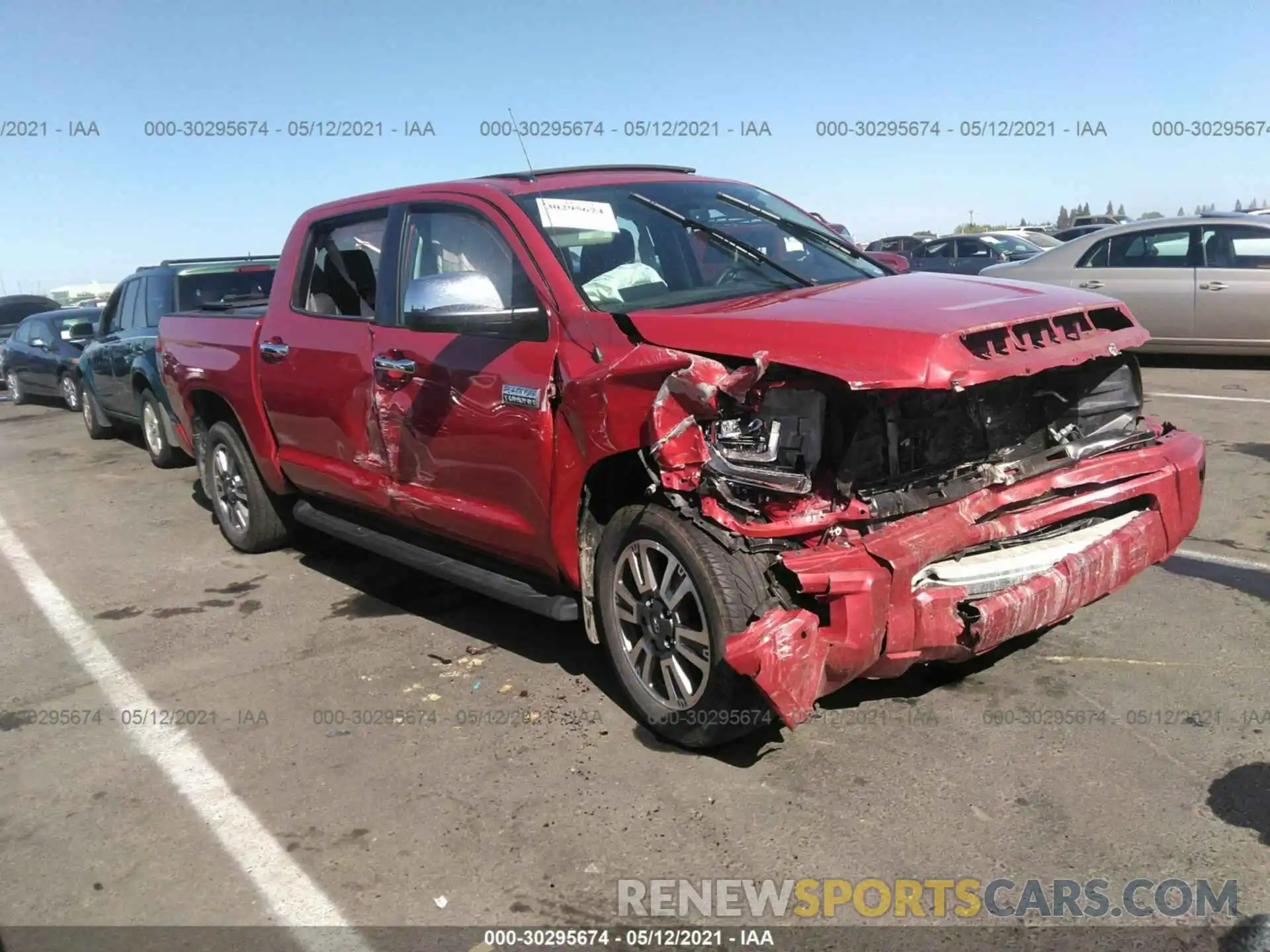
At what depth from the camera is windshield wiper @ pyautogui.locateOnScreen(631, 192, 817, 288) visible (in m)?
4.22

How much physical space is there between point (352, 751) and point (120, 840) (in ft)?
2.60

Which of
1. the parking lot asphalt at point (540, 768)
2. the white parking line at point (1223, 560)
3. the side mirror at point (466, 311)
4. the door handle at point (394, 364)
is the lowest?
the parking lot asphalt at point (540, 768)

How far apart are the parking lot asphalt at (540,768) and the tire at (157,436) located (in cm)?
428

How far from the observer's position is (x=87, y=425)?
37.6 feet

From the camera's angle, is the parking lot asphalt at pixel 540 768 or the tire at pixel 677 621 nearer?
the parking lot asphalt at pixel 540 768

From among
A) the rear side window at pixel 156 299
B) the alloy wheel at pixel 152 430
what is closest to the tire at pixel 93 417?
the alloy wheel at pixel 152 430

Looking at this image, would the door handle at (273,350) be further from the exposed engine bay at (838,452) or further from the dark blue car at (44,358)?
the dark blue car at (44,358)

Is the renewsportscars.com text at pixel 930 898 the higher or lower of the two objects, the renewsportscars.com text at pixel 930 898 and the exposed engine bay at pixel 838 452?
the lower

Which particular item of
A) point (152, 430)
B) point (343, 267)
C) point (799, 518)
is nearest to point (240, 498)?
point (343, 267)

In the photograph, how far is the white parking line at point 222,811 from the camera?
9.39ft

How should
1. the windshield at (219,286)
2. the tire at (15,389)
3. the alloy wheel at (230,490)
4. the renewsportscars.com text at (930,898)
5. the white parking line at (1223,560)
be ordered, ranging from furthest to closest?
the tire at (15,389)
the windshield at (219,286)
the alloy wheel at (230,490)
the white parking line at (1223,560)
the renewsportscars.com text at (930,898)

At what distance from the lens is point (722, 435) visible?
331cm

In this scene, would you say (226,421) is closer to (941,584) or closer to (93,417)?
(941,584)

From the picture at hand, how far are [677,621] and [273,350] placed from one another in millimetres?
3077
